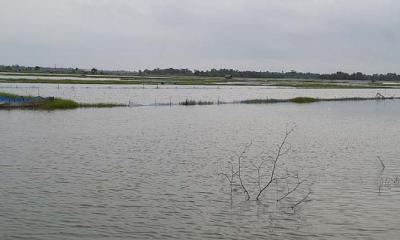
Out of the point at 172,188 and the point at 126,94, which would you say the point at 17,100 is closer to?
the point at 126,94

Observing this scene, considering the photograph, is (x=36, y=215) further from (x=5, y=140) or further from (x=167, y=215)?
(x=5, y=140)

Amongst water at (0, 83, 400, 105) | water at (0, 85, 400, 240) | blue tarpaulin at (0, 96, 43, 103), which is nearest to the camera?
water at (0, 85, 400, 240)

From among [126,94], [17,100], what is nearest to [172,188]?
[17,100]

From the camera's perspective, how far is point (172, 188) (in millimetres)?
14961

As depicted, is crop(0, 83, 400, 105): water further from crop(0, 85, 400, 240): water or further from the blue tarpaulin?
crop(0, 85, 400, 240): water

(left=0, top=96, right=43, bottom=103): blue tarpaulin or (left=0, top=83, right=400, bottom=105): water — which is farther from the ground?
(left=0, top=96, right=43, bottom=103): blue tarpaulin

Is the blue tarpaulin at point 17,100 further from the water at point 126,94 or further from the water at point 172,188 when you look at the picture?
the water at point 172,188

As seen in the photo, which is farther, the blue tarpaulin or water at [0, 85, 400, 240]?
the blue tarpaulin

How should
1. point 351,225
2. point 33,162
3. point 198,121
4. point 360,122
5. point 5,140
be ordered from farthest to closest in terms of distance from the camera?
point 360,122 < point 198,121 < point 5,140 < point 33,162 < point 351,225

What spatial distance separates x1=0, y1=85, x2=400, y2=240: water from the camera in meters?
11.4

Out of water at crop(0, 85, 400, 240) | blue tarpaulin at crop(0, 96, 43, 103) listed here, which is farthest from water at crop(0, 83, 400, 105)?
water at crop(0, 85, 400, 240)

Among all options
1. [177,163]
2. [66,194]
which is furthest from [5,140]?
[66,194]

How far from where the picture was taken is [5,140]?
80.8 feet

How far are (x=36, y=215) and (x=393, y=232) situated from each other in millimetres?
8397
